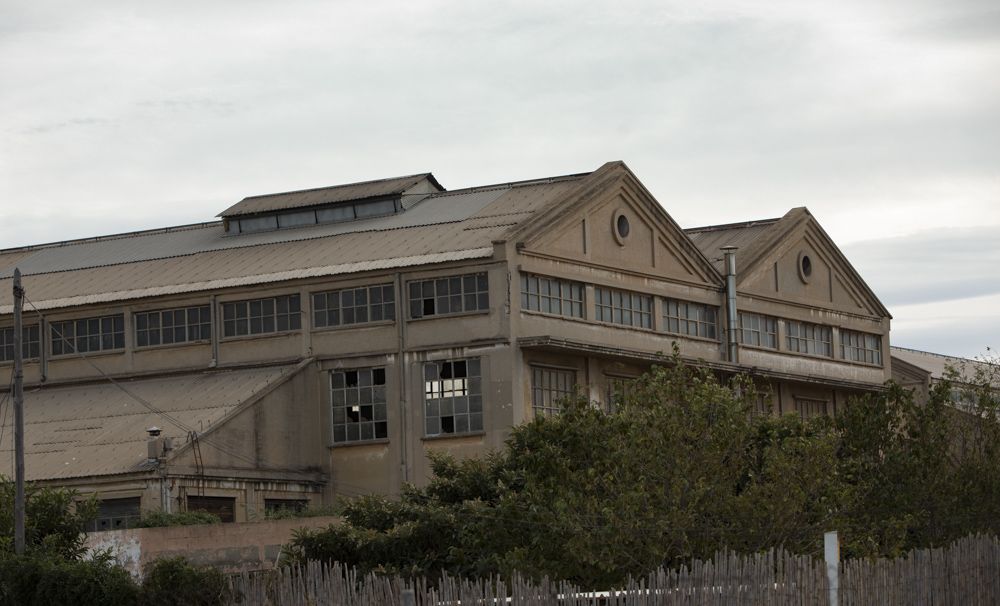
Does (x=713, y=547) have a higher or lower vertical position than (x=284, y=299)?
lower

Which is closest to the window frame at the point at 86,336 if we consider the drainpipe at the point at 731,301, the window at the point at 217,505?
the window at the point at 217,505

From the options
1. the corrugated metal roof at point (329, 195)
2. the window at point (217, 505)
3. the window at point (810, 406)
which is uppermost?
the corrugated metal roof at point (329, 195)

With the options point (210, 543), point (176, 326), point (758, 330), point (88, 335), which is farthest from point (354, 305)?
point (758, 330)

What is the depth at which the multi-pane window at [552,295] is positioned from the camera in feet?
182

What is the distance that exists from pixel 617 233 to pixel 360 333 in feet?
31.0

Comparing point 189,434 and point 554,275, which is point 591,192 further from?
point 189,434

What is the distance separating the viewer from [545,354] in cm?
5541

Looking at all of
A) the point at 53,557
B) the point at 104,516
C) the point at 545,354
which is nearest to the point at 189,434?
the point at 104,516

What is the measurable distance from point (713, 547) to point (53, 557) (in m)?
14.5

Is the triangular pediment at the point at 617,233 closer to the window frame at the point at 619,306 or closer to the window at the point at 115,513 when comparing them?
the window frame at the point at 619,306

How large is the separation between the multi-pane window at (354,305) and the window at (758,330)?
48.1 ft

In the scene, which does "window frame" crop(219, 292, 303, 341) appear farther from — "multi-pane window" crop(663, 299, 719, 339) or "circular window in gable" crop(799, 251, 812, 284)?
"circular window in gable" crop(799, 251, 812, 284)

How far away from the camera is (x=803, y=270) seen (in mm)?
68500

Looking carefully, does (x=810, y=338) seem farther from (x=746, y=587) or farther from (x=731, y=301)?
(x=746, y=587)
